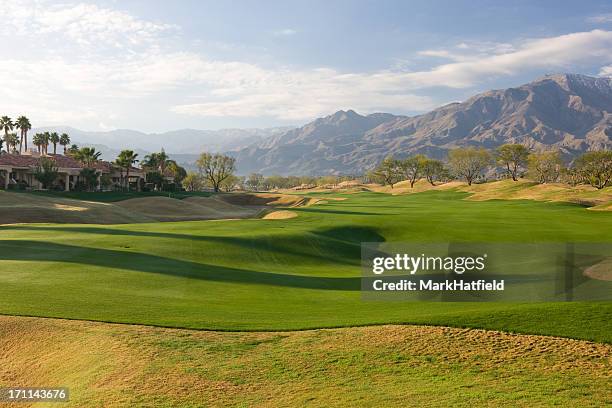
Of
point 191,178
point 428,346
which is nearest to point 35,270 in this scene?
point 428,346

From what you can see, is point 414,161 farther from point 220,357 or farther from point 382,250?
point 220,357

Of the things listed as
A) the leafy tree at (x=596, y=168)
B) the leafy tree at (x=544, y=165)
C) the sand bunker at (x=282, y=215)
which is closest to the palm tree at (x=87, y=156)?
the sand bunker at (x=282, y=215)

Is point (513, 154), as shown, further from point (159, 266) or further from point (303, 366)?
point (303, 366)

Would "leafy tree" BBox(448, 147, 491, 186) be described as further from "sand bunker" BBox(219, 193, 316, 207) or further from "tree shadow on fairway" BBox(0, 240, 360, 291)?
"tree shadow on fairway" BBox(0, 240, 360, 291)

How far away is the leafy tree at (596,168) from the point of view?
131637 mm

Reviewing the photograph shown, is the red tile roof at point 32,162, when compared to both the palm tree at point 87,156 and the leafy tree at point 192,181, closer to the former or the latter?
the palm tree at point 87,156

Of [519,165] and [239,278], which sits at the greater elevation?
[519,165]

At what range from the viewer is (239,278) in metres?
26.4

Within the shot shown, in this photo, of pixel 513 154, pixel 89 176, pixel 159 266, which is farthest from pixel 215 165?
pixel 159 266

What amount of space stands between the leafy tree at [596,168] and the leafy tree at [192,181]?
119155 millimetres

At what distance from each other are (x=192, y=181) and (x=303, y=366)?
163 metres

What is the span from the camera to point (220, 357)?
13.9m

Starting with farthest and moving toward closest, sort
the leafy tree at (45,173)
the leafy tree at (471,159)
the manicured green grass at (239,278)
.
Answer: the leafy tree at (471,159) < the leafy tree at (45,173) < the manicured green grass at (239,278)

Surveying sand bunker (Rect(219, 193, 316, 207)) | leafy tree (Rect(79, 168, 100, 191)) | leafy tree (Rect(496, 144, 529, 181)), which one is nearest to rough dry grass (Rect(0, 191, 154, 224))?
leafy tree (Rect(79, 168, 100, 191))
